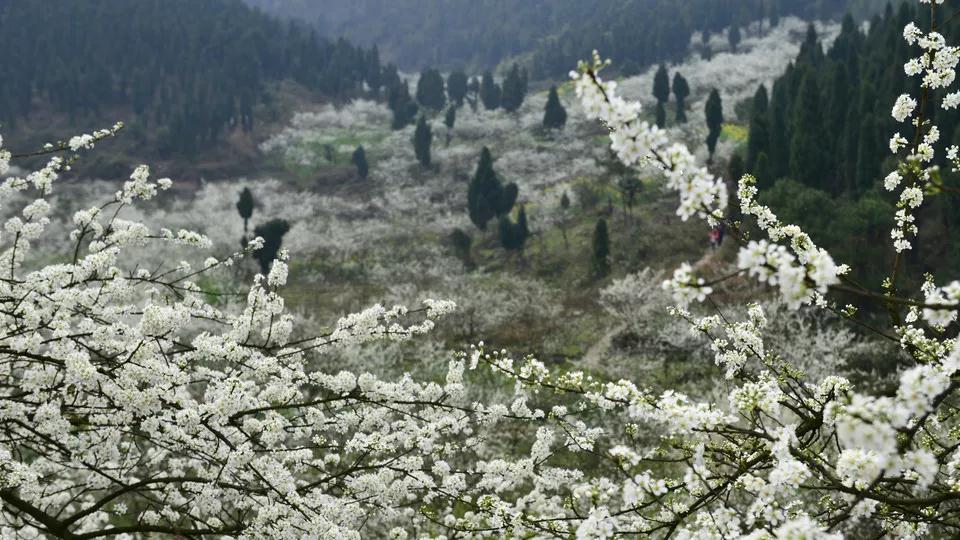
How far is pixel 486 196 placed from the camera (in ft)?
133

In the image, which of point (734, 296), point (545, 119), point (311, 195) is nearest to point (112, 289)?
point (734, 296)

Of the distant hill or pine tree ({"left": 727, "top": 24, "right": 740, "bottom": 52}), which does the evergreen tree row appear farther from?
the distant hill

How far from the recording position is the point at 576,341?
75.9 ft

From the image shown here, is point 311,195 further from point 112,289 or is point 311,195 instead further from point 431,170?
point 112,289

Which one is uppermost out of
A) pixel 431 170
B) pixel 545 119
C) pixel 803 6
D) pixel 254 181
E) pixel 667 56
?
pixel 803 6

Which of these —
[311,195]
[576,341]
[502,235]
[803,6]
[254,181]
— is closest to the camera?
[576,341]

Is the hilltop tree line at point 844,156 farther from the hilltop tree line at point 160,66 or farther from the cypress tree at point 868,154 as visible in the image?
the hilltop tree line at point 160,66

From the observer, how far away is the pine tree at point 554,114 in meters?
59.4

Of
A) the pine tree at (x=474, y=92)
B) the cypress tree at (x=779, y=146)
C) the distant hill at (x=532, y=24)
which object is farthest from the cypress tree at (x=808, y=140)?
the distant hill at (x=532, y=24)

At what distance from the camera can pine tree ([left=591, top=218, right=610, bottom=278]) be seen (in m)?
30.5

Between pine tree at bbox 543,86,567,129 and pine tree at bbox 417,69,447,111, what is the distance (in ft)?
55.9

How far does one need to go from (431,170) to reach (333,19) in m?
135

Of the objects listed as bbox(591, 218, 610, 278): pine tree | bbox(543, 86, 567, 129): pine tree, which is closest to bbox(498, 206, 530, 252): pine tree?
bbox(591, 218, 610, 278): pine tree

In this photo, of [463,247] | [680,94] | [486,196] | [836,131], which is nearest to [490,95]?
[680,94]
